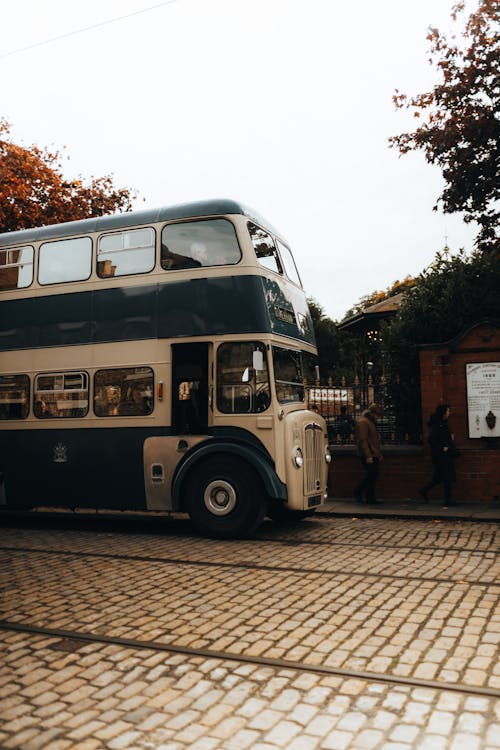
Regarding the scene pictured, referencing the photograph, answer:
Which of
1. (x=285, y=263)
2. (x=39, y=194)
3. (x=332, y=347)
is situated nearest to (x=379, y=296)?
(x=332, y=347)

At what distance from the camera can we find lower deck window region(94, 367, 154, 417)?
9977 mm

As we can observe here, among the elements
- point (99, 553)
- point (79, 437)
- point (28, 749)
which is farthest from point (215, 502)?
point (28, 749)

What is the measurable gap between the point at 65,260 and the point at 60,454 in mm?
2901

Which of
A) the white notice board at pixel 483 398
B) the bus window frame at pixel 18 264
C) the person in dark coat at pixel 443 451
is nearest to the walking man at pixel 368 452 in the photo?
the person in dark coat at pixel 443 451

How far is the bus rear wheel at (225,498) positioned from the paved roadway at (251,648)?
60cm

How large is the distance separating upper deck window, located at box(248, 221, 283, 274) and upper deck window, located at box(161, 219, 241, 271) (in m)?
0.34

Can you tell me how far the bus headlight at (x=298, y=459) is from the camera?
9352 mm

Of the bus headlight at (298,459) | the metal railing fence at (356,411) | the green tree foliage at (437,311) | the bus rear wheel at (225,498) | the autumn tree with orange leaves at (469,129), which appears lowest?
the bus rear wheel at (225,498)

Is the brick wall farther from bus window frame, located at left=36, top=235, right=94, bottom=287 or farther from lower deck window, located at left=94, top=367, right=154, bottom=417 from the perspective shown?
bus window frame, located at left=36, top=235, right=94, bottom=287

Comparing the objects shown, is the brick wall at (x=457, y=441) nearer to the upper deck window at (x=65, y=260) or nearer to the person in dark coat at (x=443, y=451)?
the person in dark coat at (x=443, y=451)

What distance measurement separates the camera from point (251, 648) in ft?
15.9

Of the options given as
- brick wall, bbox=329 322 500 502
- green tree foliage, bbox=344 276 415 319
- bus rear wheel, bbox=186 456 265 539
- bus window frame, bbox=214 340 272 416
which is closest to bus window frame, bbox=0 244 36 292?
bus window frame, bbox=214 340 272 416

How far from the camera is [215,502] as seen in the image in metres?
9.45

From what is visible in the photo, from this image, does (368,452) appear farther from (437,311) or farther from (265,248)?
(265,248)
